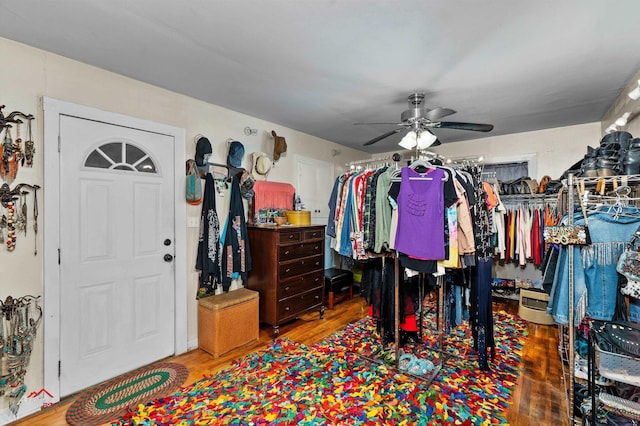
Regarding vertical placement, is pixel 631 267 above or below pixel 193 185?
below

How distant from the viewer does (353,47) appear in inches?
80.9

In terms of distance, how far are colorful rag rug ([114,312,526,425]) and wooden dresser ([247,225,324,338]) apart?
50 centimetres

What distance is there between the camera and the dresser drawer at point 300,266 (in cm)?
339

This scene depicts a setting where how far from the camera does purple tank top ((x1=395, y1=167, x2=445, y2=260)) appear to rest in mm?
2137

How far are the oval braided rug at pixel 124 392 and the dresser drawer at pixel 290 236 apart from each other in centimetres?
154

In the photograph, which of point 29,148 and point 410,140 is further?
point 410,140

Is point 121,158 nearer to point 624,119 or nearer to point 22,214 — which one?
point 22,214

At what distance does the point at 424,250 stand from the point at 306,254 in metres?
1.80

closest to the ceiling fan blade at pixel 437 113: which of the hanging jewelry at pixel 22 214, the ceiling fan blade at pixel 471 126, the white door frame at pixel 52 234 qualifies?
the ceiling fan blade at pixel 471 126

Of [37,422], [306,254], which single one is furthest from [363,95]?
[37,422]

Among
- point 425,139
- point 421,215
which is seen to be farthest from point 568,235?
point 425,139

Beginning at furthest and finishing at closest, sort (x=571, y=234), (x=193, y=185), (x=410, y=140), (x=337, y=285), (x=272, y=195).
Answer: (x=337, y=285) < (x=272, y=195) < (x=410, y=140) < (x=193, y=185) < (x=571, y=234)

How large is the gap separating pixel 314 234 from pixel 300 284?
64cm

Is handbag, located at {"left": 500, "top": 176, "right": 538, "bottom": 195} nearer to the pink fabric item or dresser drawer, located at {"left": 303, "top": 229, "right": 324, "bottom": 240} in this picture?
dresser drawer, located at {"left": 303, "top": 229, "right": 324, "bottom": 240}
